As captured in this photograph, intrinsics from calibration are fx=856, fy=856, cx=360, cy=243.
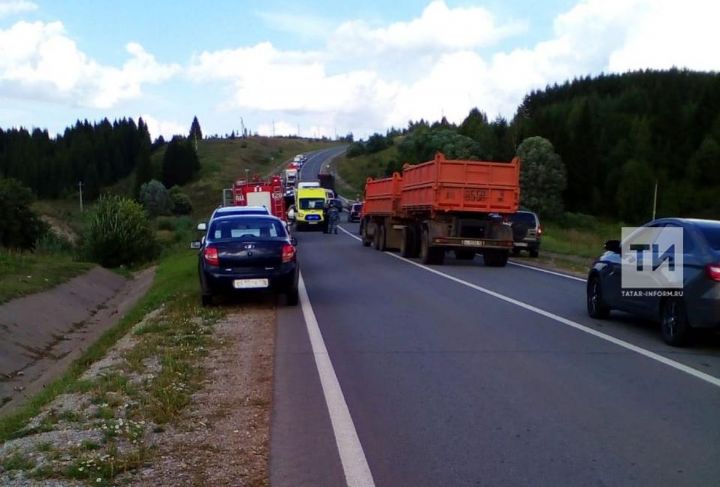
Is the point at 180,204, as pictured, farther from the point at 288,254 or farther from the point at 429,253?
the point at 288,254

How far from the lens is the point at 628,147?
298ft

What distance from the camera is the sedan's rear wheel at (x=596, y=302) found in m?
13.6

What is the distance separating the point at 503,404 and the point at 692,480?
237 cm

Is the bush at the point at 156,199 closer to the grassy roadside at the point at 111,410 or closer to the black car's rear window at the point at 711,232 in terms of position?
the grassy roadside at the point at 111,410

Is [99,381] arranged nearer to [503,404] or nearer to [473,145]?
[503,404]

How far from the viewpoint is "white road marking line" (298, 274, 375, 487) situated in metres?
5.97

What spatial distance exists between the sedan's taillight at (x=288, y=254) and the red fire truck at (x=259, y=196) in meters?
22.5

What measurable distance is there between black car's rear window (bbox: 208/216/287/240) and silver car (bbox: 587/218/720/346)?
20.2 ft

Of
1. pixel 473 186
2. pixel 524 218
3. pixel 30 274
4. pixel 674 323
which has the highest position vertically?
pixel 473 186

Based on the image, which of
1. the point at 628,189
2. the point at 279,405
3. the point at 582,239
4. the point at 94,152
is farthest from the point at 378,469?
the point at 94,152

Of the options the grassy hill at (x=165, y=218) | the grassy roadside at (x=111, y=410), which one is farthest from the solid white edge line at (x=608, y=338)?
the grassy hill at (x=165, y=218)

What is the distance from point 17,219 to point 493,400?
1719 inches

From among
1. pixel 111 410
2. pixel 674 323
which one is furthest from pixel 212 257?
pixel 674 323

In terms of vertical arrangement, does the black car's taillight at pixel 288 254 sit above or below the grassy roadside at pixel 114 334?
above
